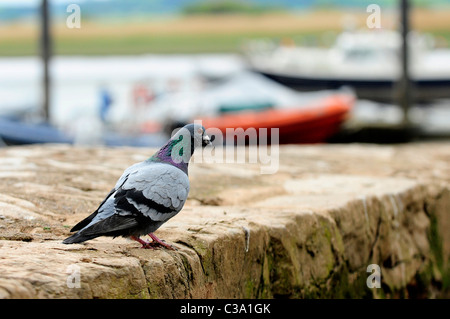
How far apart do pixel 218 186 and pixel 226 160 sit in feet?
3.91

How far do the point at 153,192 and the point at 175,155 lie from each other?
0.83 ft

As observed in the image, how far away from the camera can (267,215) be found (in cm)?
458

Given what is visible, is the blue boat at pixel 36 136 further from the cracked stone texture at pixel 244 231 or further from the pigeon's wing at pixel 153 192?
the pigeon's wing at pixel 153 192

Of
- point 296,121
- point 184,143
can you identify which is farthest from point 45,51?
point 184,143

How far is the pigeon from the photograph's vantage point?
133 inches

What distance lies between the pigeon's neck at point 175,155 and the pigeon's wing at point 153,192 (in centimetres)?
5

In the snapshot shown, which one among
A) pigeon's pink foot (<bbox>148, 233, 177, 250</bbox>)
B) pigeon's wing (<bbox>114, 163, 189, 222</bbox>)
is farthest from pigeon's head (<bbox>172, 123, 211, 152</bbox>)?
pigeon's pink foot (<bbox>148, 233, 177, 250</bbox>)

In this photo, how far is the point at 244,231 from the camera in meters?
4.16

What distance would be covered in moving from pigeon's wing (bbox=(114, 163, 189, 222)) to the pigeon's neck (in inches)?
2.1

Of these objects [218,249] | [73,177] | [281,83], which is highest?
[281,83]

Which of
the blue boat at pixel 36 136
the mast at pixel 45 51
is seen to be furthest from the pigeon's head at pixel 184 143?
the mast at pixel 45 51

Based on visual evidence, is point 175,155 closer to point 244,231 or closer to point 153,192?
Result: point 153,192

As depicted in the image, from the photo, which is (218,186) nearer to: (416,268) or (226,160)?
(226,160)
